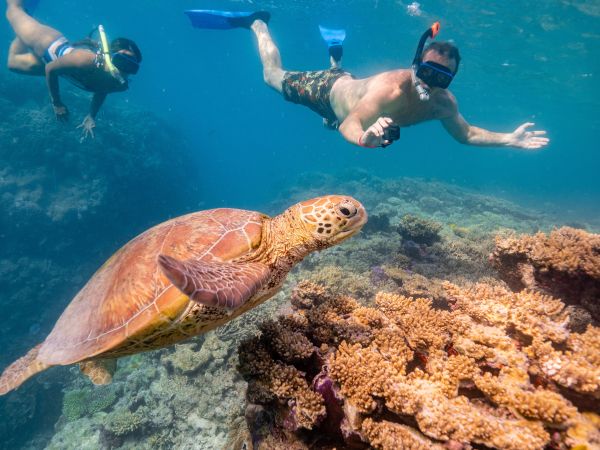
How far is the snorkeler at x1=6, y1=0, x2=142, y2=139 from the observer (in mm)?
7332

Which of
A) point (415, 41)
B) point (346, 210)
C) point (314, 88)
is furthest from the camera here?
point (415, 41)

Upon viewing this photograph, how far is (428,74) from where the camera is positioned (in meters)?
4.73

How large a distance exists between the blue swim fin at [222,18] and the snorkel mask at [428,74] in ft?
25.3

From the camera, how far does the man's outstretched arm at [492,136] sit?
5320 mm

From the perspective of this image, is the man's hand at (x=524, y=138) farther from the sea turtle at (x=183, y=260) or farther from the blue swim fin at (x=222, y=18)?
the blue swim fin at (x=222, y=18)

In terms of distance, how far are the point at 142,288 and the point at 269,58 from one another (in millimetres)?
9080

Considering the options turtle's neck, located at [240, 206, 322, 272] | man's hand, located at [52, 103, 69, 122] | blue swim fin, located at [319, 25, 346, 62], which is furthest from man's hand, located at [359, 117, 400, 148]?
man's hand, located at [52, 103, 69, 122]

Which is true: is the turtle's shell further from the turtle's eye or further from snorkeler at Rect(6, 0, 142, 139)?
snorkeler at Rect(6, 0, 142, 139)

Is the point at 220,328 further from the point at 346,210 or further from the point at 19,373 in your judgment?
the point at 346,210

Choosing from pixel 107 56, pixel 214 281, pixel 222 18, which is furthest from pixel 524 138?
pixel 222 18

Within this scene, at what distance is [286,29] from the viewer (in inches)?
1366

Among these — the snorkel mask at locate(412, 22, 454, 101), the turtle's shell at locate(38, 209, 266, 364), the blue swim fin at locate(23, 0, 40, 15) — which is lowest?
the turtle's shell at locate(38, 209, 266, 364)

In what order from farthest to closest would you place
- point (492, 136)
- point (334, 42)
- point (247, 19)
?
point (247, 19) < point (334, 42) < point (492, 136)

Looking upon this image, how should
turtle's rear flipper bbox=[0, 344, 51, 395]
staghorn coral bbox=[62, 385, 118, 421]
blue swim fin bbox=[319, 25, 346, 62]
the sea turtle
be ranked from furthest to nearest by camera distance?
blue swim fin bbox=[319, 25, 346, 62] < staghorn coral bbox=[62, 385, 118, 421] < turtle's rear flipper bbox=[0, 344, 51, 395] < the sea turtle
